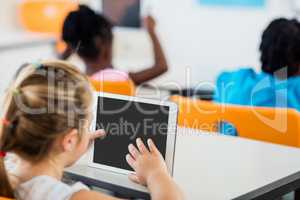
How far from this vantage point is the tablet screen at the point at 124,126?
1330 mm

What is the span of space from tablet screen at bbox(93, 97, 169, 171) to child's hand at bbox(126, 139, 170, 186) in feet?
0.05

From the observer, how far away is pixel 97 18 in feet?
8.20

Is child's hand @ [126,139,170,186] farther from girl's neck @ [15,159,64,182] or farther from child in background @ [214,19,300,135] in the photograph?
child in background @ [214,19,300,135]

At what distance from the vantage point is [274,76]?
2230 mm

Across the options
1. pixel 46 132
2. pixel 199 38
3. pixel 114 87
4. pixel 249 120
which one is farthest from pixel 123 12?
pixel 46 132

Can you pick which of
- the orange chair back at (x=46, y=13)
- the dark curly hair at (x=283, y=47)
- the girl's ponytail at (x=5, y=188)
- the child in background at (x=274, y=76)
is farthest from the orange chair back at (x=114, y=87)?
the orange chair back at (x=46, y=13)

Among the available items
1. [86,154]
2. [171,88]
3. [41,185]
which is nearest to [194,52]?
[171,88]

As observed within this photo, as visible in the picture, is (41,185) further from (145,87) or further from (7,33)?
(7,33)

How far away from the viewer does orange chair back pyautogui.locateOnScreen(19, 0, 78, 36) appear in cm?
420

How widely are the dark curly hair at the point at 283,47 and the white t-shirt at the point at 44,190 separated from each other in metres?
1.23

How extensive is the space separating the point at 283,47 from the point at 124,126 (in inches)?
40.9

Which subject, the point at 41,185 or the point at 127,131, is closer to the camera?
the point at 41,185

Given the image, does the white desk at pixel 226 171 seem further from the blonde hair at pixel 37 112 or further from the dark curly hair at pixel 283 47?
the dark curly hair at pixel 283 47

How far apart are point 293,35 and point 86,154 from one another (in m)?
1.12
